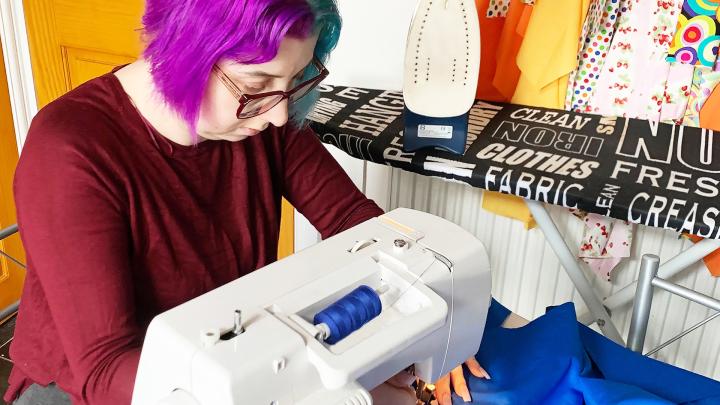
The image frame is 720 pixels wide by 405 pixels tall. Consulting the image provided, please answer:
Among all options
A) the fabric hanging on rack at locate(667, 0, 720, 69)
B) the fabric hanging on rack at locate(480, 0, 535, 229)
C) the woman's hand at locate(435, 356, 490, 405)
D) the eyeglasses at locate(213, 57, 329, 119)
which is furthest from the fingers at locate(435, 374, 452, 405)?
the fabric hanging on rack at locate(667, 0, 720, 69)

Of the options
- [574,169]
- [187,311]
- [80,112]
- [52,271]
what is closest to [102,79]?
[80,112]

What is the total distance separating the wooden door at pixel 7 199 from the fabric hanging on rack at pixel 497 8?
1.73 m

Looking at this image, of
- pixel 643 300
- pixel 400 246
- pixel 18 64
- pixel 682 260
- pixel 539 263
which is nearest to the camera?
pixel 400 246

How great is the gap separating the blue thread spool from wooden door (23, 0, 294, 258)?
149cm

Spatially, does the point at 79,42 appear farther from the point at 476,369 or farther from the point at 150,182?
the point at 476,369

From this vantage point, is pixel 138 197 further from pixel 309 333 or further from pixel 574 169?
pixel 574 169

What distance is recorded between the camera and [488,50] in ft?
5.24

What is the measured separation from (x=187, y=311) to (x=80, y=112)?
0.37m

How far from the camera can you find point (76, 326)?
0.80 m

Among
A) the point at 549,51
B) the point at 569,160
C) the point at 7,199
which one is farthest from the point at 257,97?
the point at 7,199

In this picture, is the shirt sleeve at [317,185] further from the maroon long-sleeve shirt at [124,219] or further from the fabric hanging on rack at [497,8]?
the fabric hanging on rack at [497,8]

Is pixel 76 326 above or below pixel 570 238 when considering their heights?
above

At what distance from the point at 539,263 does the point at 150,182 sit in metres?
1.22

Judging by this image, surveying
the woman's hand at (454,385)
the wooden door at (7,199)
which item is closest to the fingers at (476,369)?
the woman's hand at (454,385)
